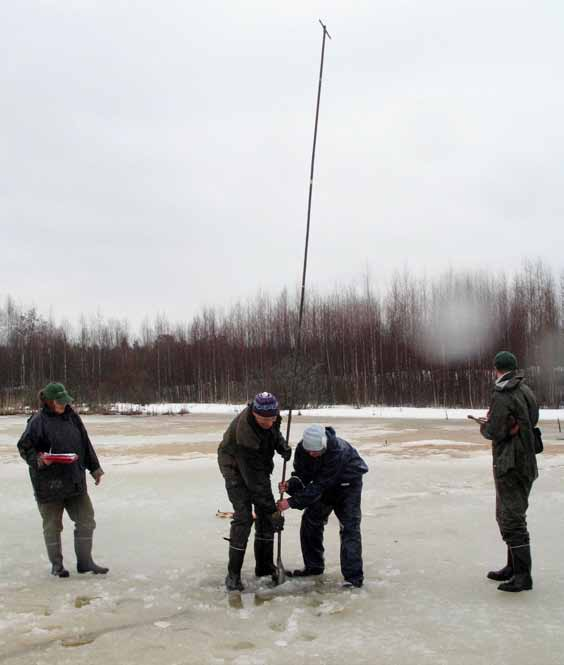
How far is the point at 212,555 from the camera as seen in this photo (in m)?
6.45

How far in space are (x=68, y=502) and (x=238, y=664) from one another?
2772 mm

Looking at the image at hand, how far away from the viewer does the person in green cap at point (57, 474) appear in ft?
19.0

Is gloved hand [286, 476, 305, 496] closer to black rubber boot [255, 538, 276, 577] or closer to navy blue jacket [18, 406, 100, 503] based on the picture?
black rubber boot [255, 538, 276, 577]

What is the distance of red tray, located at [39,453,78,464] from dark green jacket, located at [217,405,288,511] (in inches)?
55.3

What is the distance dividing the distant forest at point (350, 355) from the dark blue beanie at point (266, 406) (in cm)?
3550

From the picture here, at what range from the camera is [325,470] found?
5340mm

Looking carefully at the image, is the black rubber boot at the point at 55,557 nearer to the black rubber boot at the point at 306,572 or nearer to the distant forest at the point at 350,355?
the black rubber boot at the point at 306,572

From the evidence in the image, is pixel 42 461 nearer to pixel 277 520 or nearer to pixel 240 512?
pixel 240 512

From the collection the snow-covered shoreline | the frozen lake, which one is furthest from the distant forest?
the frozen lake

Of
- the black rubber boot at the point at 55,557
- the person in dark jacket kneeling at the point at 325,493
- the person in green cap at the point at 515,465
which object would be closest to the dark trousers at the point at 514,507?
the person in green cap at the point at 515,465

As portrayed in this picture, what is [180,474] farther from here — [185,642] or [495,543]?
[185,642]

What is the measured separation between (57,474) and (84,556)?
0.82 meters

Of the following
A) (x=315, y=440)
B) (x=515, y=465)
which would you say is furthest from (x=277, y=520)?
(x=515, y=465)

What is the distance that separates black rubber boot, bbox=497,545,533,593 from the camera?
16.9 feet
